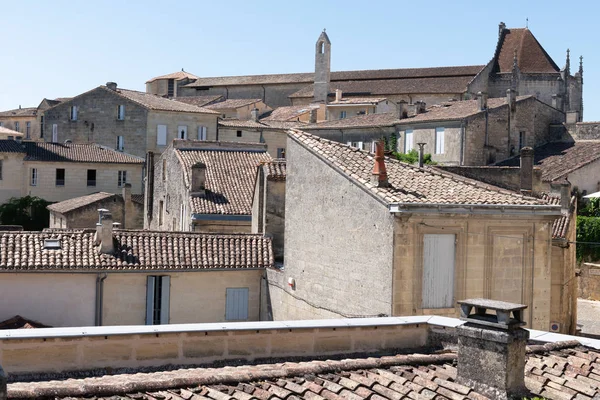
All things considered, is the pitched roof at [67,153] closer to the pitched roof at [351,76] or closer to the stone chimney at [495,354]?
the pitched roof at [351,76]

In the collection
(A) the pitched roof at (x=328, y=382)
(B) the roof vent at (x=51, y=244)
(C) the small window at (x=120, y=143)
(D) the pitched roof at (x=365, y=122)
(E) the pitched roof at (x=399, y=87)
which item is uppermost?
(E) the pitched roof at (x=399, y=87)

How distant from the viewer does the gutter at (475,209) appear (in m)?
16.3

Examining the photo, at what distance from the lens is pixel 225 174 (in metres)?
32.5

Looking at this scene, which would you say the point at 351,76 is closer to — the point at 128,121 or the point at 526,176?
the point at 128,121

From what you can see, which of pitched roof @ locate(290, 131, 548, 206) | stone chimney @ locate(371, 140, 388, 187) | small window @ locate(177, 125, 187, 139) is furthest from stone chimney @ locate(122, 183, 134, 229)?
stone chimney @ locate(371, 140, 388, 187)

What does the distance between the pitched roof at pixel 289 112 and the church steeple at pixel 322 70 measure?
254 centimetres

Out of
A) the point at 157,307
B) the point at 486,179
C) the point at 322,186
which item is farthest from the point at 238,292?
the point at 486,179

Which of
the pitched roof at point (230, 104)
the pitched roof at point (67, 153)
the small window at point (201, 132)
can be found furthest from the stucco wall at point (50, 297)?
the pitched roof at point (230, 104)

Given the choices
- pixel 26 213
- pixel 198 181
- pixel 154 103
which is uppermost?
pixel 154 103

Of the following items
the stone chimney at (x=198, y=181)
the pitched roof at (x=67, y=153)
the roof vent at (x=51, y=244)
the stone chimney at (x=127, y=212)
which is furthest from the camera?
the pitched roof at (x=67, y=153)

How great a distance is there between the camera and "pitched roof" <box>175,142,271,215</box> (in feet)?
97.7

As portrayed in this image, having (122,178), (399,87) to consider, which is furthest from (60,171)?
(399,87)

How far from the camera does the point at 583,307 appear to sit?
1469 inches

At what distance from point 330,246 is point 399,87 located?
189ft
